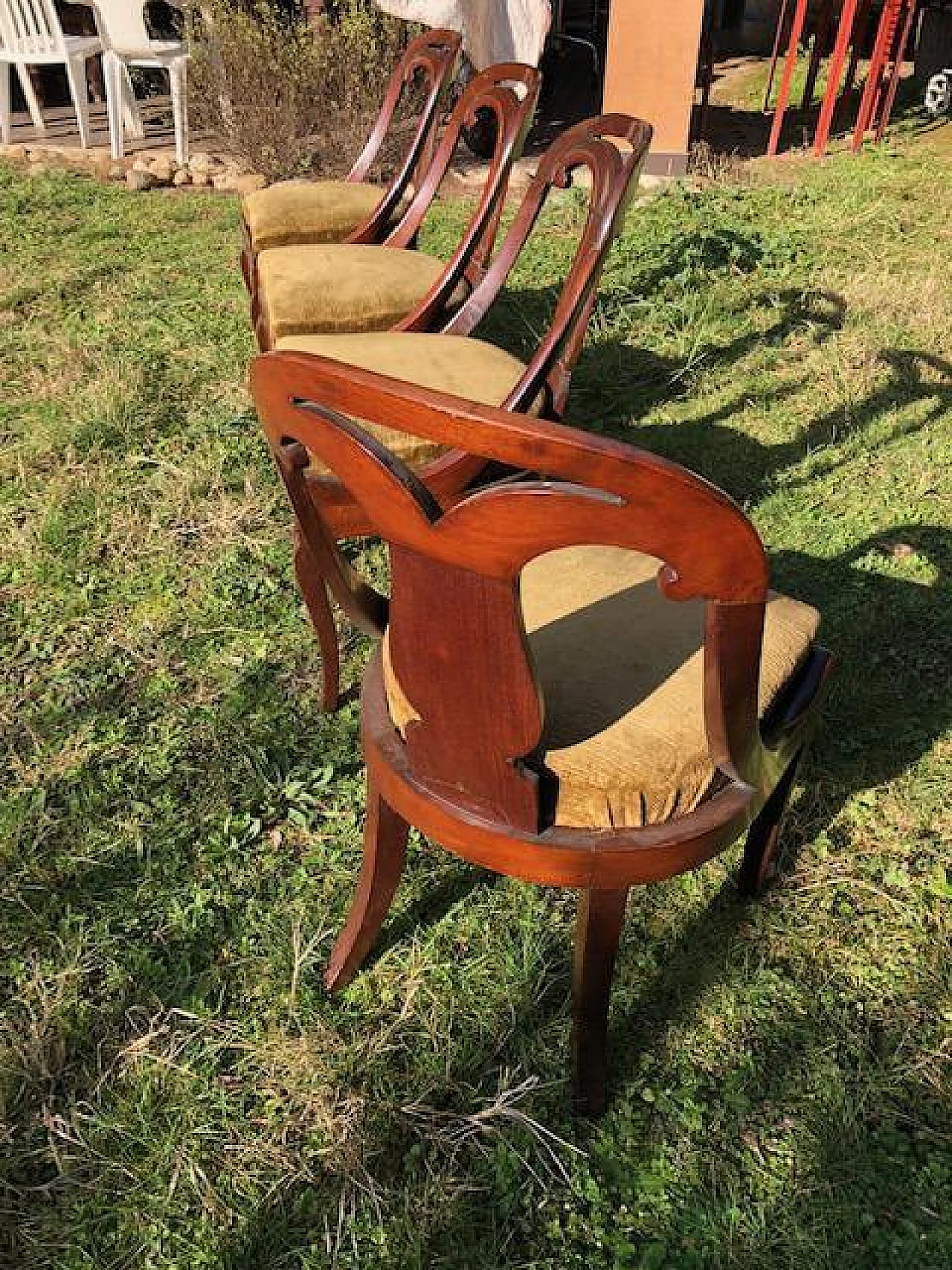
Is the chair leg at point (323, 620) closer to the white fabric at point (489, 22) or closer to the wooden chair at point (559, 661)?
the wooden chair at point (559, 661)

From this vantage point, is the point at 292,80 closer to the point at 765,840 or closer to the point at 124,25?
the point at 124,25

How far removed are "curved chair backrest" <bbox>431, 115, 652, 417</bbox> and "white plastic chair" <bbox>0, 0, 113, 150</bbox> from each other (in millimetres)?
4978

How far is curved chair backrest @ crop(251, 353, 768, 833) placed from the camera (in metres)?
0.86

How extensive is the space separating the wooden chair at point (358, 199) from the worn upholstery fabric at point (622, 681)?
213 centimetres

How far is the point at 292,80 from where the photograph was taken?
5.53 metres

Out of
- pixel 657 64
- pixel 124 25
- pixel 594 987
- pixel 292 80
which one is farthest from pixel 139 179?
pixel 594 987

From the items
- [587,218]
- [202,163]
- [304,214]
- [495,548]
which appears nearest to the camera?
[495,548]

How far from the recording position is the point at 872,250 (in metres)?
4.62

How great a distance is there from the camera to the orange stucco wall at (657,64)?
17.5 ft

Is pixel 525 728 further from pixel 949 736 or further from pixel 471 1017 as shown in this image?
pixel 949 736

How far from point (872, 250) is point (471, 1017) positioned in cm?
417

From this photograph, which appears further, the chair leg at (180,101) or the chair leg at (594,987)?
the chair leg at (180,101)

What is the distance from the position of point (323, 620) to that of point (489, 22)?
4946mm

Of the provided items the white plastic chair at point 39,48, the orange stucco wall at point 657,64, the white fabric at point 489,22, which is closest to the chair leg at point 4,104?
the white plastic chair at point 39,48
